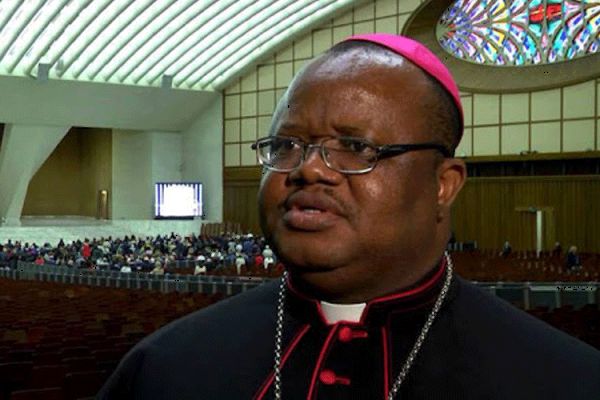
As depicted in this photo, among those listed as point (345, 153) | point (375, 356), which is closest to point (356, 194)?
point (345, 153)

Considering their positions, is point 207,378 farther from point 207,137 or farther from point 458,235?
point 207,137

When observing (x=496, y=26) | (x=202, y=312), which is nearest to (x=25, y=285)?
(x=202, y=312)

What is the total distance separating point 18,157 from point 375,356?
3967 centimetres

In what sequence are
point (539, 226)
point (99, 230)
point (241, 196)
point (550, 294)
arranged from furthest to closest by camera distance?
point (99, 230)
point (241, 196)
point (539, 226)
point (550, 294)

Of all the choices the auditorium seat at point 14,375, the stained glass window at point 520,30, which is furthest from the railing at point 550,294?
the stained glass window at point 520,30

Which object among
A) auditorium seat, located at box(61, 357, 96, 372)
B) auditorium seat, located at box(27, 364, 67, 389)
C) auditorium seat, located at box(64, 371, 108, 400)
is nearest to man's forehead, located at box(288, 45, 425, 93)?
auditorium seat, located at box(64, 371, 108, 400)

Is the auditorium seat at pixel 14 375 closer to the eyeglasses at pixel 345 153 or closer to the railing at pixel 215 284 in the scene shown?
the eyeglasses at pixel 345 153

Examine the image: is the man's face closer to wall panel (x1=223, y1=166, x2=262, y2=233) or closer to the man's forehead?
the man's forehead

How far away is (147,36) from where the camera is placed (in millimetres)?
33781

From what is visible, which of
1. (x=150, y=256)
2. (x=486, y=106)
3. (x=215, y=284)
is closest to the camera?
(x=215, y=284)

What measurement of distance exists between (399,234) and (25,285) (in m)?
14.4

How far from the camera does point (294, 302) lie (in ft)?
4.92

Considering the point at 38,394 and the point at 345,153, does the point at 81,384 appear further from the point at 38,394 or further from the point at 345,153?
the point at 345,153

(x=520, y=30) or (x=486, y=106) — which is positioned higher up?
(x=520, y=30)
